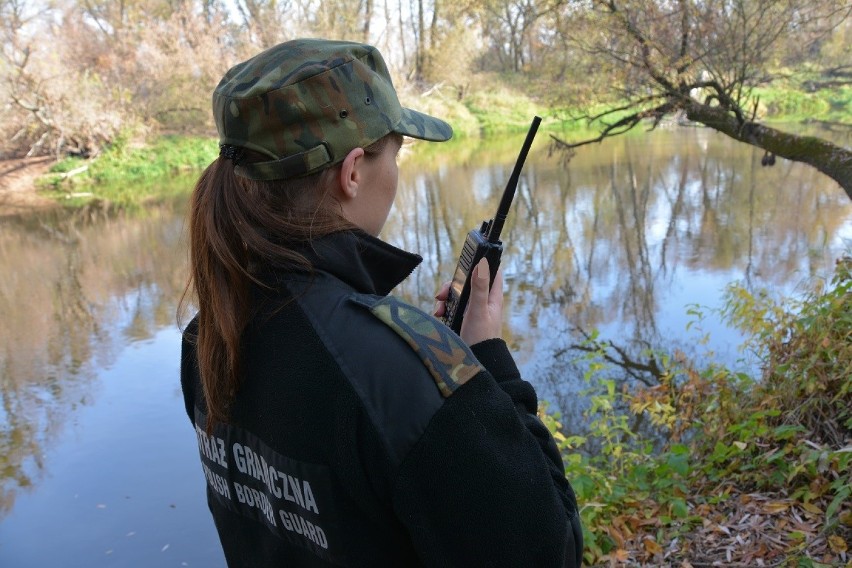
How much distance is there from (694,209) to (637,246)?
8.79ft

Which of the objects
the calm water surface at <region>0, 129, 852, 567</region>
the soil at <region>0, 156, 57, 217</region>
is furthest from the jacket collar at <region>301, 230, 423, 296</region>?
the soil at <region>0, 156, 57, 217</region>

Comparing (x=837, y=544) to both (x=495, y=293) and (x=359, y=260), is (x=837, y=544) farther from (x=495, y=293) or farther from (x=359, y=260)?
(x=359, y=260)

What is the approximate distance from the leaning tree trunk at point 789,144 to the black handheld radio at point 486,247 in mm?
6400

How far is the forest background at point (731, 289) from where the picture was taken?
10.2 ft

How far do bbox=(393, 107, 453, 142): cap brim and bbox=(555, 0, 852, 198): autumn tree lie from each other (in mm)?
6853

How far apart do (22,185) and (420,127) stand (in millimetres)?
21116

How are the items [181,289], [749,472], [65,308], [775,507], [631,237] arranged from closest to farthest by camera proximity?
[775,507]
[749,472]
[65,308]
[181,289]
[631,237]

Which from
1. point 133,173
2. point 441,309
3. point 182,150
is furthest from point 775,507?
point 182,150

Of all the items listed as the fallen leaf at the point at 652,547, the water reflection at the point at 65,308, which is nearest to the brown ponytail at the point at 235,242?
the fallen leaf at the point at 652,547

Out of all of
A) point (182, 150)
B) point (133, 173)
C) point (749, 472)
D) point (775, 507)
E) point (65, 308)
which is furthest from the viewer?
point (182, 150)

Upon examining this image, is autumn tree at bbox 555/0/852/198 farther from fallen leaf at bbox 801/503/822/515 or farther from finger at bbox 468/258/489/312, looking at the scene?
finger at bbox 468/258/489/312

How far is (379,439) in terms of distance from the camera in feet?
A: 3.13

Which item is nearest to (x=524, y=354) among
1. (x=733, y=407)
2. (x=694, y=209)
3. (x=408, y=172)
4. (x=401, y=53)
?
(x=733, y=407)

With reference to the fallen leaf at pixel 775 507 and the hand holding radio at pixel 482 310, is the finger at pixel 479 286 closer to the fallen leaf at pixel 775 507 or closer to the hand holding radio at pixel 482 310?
the hand holding radio at pixel 482 310
